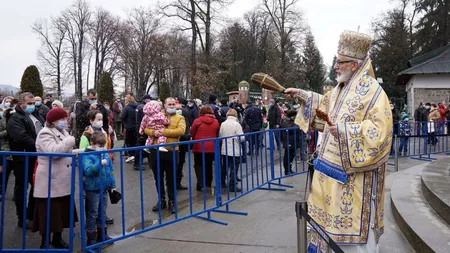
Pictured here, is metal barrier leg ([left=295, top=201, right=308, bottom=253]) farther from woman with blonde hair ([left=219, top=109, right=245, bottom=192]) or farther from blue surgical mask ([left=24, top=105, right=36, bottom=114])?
blue surgical mask ([left=24, top=105, right=36, bottom=114])

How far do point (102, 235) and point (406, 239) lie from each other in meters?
3.40

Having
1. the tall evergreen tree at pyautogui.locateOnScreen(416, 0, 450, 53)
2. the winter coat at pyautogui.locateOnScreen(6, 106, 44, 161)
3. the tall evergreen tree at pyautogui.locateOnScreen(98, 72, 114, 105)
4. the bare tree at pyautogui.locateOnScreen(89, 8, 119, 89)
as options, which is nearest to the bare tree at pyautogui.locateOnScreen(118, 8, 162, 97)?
the bare tree at pyautogui.locateOnScreen(89, 8, 119, 89)

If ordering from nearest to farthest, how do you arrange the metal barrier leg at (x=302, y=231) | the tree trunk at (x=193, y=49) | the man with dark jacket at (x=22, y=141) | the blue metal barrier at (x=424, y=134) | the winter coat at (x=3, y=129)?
1. the metal barrier leg at (x=302, y=231)
2. the man with dark jacket at (x=22, y=141)
3. the winter coat at (x=3, y=129)
4. the blue metal barrier at (x=424, y=134)
5. the tree trunk at (x=193, y=49)

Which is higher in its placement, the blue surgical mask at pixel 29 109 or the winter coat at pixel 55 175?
the blue surgical mask at pixel 29 109

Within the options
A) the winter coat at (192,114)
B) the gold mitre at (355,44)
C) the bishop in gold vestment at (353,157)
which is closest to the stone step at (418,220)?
the bishop in gold vestment at (353,157)

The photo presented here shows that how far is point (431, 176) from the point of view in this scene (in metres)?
5.76

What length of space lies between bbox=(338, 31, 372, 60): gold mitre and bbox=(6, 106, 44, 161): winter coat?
4242 mm

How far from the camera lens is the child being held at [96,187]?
4.09 metres

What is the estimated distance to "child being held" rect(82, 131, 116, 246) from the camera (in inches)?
161

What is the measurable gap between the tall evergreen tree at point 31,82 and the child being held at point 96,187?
14.4 m

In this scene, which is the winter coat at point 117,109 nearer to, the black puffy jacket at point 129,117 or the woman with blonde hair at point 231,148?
the black puffy jacket at point 129,117

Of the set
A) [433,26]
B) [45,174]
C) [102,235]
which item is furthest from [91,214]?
[433,26]

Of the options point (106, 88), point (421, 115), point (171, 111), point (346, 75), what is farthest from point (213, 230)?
point (106, 88)

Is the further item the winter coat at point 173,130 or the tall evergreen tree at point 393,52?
the tall evergreen tree at point 393,52
